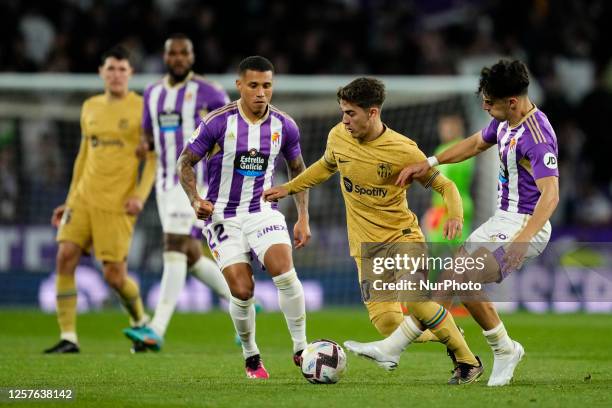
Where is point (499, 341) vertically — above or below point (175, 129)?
below

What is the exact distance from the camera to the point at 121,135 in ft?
32.7

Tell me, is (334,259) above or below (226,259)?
below

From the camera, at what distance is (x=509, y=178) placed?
702cm

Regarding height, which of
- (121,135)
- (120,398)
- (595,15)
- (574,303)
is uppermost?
(595,15)

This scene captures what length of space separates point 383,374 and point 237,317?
1037mm

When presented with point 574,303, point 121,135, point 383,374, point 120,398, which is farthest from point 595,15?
point 120,398

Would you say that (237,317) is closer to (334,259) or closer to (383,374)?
(383,374)

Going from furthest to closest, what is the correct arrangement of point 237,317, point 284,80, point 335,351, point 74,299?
point 284,80, point 74,299, point 237,317, point 335,351

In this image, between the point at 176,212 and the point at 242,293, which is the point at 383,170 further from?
the point at 176,212

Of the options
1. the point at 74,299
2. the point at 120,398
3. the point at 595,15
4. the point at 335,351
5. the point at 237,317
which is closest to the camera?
the point at 120,398

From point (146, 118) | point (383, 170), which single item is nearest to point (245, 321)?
point (383, 170)

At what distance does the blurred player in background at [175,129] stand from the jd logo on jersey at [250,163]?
2100mm

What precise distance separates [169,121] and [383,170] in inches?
126

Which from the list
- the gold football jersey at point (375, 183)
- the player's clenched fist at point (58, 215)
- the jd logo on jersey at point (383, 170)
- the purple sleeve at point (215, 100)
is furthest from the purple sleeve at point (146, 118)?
the jd logo on jersey at point (383, 170)
